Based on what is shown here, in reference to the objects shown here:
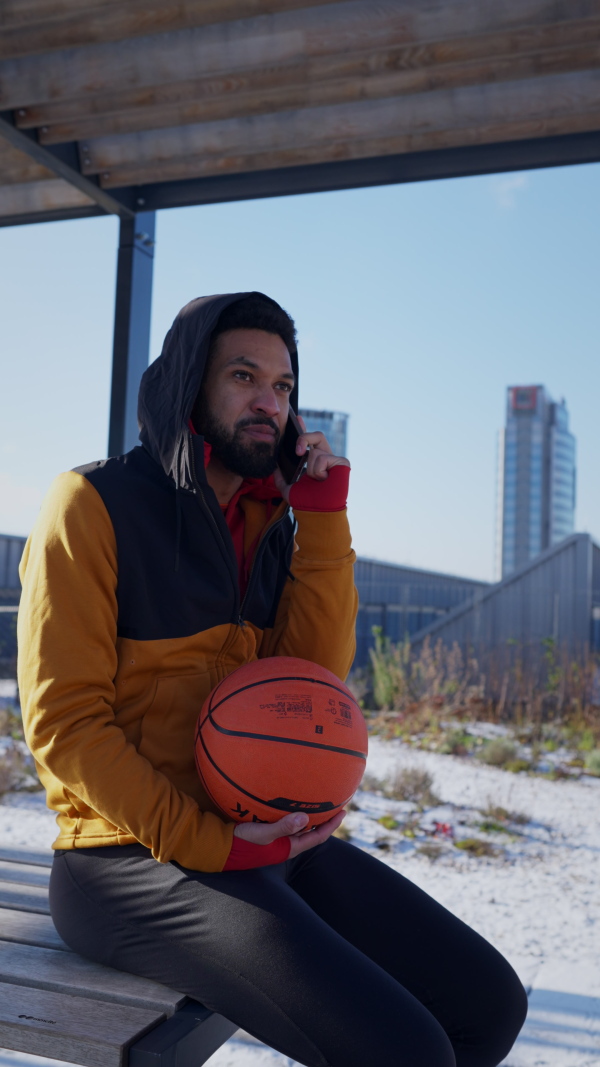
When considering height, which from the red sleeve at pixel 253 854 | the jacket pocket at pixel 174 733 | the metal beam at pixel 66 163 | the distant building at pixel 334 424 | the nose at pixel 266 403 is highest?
the distant building at pixel 334 424

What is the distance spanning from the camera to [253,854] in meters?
1.86

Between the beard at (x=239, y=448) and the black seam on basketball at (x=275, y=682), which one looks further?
the beard at (x=239, y=448)

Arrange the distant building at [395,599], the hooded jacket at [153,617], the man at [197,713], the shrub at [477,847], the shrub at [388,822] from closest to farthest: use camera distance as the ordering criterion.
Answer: the man at [197,713]
the hooded jacket at [153,617]
the shrub at [477,847]
the shrub at [388,822]
the distant building at [395,599]

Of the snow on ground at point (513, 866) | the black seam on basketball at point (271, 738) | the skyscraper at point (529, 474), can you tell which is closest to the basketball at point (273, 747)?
the black seam on basketball at point (271, 738)

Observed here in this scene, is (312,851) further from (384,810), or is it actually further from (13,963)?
(384,810)

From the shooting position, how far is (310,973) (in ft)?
5.40

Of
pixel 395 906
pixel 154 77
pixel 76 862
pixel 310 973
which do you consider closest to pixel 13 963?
pixel 76 862

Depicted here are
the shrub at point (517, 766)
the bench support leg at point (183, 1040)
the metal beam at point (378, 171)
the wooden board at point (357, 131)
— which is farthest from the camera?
the shrub at point (517, 766)

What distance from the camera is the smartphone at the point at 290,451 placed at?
2.56m

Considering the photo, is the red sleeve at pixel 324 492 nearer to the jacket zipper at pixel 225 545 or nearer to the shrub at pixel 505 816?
the jacket zipper at pixel 225 545

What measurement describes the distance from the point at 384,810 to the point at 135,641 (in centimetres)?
400

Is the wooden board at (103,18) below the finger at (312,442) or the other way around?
the other way around

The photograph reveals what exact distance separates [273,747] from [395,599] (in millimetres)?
11041

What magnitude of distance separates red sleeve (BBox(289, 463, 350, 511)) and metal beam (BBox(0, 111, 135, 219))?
7.01 ft
